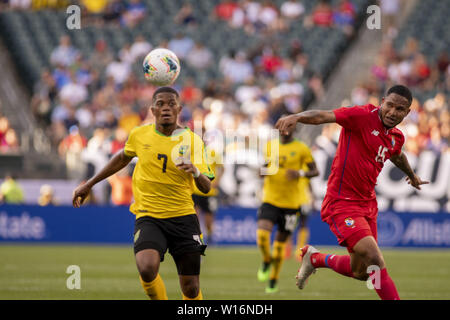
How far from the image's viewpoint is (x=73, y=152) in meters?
24.5

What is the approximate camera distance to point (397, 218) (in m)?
23.6

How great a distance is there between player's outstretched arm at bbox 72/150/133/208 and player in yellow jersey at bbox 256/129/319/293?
549 cm

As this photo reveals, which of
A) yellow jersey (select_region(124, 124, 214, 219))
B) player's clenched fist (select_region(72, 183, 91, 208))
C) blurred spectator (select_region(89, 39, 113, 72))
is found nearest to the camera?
yellow jersey (select_region(124, 124, 214, 219))

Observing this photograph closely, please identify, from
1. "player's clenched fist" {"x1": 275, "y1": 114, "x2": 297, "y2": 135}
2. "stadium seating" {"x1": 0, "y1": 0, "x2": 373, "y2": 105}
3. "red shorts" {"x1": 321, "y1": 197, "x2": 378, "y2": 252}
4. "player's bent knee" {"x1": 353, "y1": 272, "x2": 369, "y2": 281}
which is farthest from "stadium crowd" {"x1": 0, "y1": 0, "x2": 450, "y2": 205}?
"player's clenched fist" {"x1": 275, "y1": 114, "x2": 297, "y2": 135}

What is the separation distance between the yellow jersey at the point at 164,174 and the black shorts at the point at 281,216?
5.69 metres

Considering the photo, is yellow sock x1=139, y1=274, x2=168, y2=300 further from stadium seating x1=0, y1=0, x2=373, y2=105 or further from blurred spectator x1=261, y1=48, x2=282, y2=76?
stadium seating x1=0, y1=0, x2=373, y2=105

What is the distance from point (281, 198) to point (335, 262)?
498 centimetres

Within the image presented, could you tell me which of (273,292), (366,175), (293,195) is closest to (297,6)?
(293,195)

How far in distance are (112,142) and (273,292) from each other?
12329 mm

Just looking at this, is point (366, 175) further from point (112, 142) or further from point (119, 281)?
point (112, 142)

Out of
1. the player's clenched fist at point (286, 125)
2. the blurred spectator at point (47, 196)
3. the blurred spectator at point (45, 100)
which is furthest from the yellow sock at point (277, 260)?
the blurred spectator at point (45, 100)

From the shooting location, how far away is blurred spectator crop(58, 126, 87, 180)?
24375 mm

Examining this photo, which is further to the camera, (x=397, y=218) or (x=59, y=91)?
(x=59, y=91)

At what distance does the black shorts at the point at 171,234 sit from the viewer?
8859 millimetres
